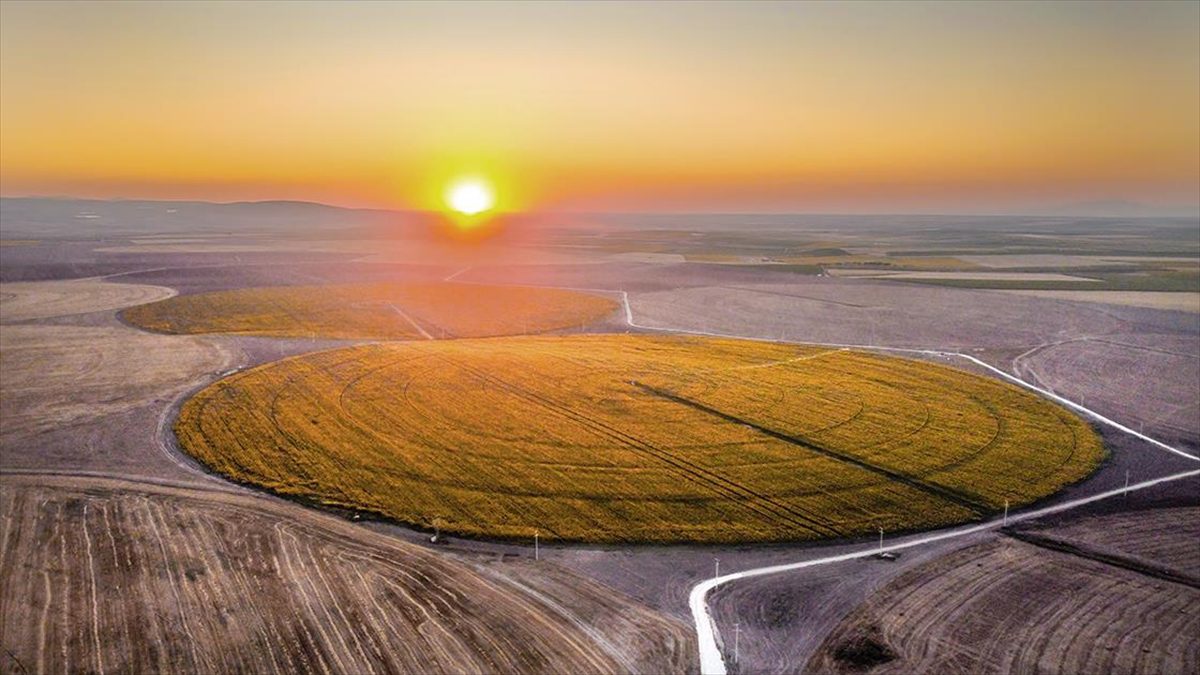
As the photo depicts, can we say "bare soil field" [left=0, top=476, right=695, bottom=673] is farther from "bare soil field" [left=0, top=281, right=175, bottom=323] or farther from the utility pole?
"bare soil field" [left=0, top=281, right=175, bottom=323]

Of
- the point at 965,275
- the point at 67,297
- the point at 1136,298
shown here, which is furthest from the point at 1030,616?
the point at 965,275

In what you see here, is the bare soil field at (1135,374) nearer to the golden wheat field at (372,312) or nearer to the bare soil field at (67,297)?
the golden wheat field at (372,312)

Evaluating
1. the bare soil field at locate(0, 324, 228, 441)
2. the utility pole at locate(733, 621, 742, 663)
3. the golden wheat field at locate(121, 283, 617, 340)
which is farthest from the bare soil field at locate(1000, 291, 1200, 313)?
the bare soil field at locate(0, 324, 228, 441)

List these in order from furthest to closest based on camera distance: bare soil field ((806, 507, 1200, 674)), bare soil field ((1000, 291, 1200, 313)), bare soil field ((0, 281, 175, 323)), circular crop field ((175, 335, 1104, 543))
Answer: bare soil field ((1000, 291, 1200, 313)) → bare soil field ((0, 281, 175, 323)) → circular crop field ((175, 335, 1104, 543)) → bare soil field ((806, 507, 1200, 674))

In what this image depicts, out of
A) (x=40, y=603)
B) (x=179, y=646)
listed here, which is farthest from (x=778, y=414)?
(x=40, y=603)

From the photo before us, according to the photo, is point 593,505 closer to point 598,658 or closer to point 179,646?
point 598,658

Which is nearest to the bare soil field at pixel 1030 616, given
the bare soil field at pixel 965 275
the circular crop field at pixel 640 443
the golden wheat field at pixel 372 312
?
the circular crop field at pixel 640 443
